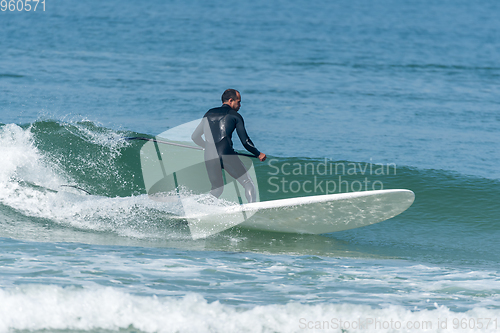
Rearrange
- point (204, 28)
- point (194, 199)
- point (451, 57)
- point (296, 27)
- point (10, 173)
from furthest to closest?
point (296, 27) < point (204, 28) < point (451, 57) < point (10, 173) < point (194, 199)

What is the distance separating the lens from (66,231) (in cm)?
670

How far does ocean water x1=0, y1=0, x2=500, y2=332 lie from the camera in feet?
15.0

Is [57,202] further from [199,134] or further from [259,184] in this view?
[259,184]

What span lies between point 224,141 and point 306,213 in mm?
1462

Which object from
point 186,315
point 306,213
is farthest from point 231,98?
point 186,315

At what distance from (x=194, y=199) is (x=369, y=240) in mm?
2565

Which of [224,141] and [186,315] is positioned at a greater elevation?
[224,141]

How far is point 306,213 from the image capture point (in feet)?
22.3

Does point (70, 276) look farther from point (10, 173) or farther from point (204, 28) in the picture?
point (204, 28)

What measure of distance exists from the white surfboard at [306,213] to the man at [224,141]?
0.93 ft

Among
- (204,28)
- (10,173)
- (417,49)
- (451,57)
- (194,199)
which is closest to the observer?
(194,199)

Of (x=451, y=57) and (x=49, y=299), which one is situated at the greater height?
(x=451, y=57)

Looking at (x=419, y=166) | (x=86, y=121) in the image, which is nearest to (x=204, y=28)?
(x=86, y=121)

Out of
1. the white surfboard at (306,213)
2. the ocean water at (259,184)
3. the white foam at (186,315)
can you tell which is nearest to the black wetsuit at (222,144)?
the white surfboard at (306,213)
